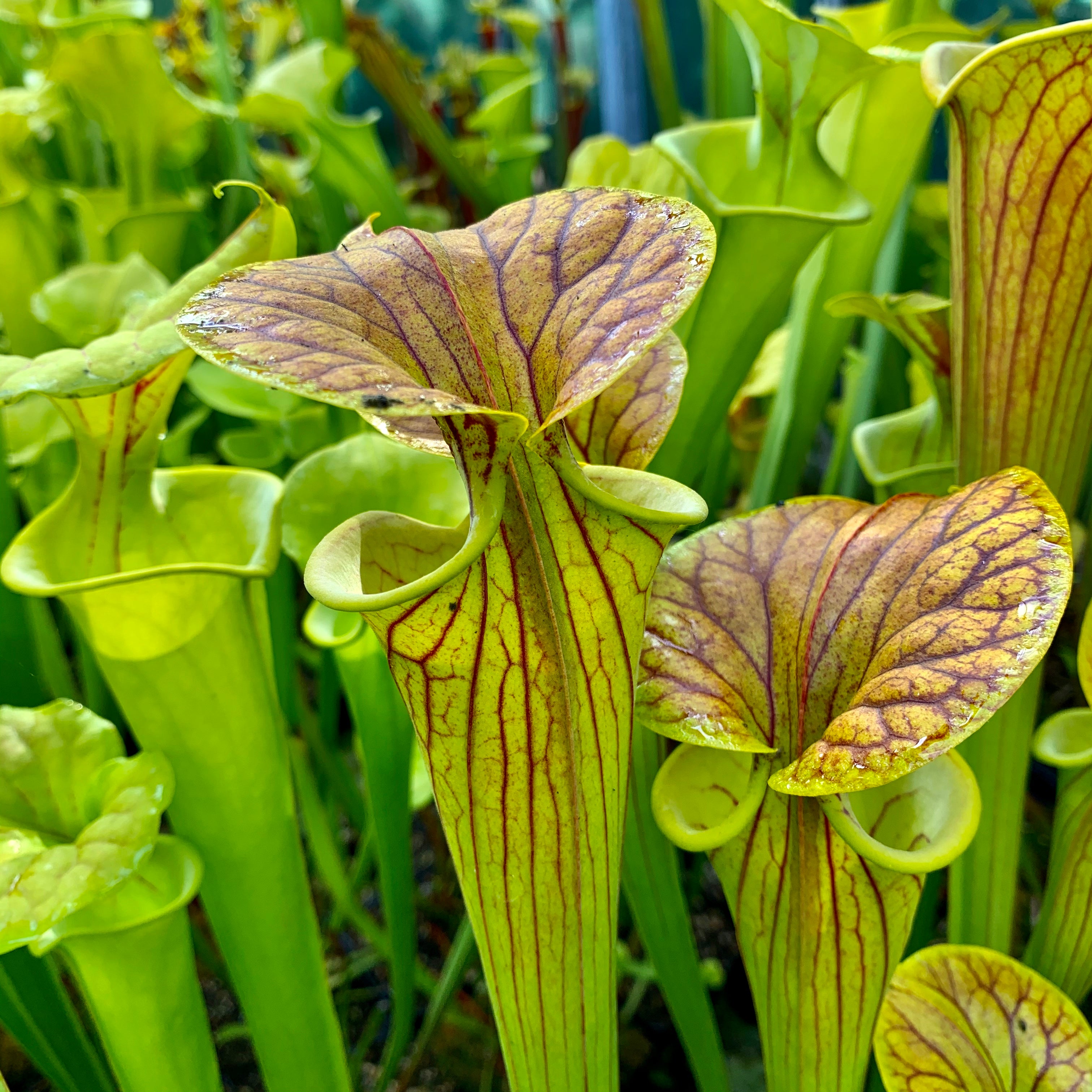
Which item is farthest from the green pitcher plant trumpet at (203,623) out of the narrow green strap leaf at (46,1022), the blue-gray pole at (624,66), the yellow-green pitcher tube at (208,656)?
the blue-gray pole at (624,66)

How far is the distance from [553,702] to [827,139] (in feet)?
2.15

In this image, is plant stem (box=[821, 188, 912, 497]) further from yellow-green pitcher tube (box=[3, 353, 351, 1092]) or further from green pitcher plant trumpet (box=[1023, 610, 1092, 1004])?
yellow-green pitcher tube (box=[3, 353, 351, 1092])

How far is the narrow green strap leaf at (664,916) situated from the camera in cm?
60

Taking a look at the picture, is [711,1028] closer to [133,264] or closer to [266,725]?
[266,725]

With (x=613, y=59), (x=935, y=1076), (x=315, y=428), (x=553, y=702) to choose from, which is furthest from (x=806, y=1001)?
(x=613, y=59)

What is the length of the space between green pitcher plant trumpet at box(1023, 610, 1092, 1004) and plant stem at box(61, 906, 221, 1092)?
0.53 metres

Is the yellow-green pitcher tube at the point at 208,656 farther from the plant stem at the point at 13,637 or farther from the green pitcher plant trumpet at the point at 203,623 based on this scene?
the plant stem at the point at 13,637

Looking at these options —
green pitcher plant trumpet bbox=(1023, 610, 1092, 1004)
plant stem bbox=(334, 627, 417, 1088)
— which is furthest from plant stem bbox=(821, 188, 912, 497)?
plant stem bbox=(334, 627, 417, 1088)

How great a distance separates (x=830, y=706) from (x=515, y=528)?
22 cm

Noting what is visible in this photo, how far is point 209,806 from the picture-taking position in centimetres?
56

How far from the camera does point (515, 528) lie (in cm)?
39

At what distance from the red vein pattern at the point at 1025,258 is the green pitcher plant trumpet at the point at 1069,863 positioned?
0.13m

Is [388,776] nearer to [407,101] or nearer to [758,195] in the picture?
[758,195]

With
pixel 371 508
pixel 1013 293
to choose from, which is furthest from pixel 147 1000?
pixel 1013 293
